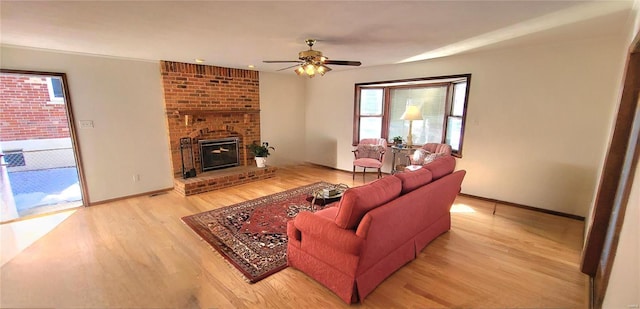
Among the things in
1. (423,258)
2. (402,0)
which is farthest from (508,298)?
(402,0)

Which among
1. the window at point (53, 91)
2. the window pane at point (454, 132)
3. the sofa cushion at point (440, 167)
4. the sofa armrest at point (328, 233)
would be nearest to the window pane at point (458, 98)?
the window pane at point (454, 132)

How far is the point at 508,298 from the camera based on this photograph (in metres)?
2.05

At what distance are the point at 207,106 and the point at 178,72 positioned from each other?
77 cm

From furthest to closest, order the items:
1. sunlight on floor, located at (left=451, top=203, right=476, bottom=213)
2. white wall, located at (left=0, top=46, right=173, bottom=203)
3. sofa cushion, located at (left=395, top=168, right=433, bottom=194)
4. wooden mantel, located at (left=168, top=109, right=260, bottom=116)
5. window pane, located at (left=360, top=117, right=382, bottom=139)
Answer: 1. window pane, located at (left=360, top=117, right=382, bottom=139)
2. wooden mantel, located at (left=168, top=109, right=260, bottom=116)
3. sunlight on floor, located at (left=451, top=203, right=476, bottom=213)
4. white wall, located at (left=0, top=46, right=173, bottom=203)
5. sofa cushion, located at (left=395, top=168, right=433, bottom=194)

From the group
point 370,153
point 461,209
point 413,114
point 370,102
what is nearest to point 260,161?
point 370,153

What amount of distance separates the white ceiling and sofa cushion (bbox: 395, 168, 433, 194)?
4.78 ft

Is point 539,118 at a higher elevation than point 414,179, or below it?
higher

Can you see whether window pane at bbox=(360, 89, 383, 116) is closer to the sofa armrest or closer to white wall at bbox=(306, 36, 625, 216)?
white wall at bbox=(306, 36, 625, 216)

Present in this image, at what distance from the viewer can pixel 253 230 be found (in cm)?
314

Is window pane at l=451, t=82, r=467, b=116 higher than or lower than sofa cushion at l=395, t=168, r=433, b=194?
higher

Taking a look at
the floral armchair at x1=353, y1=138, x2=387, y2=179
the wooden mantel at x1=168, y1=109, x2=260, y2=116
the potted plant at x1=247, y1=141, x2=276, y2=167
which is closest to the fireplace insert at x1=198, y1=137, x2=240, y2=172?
the potted plant at x1=247, y1=141, x2=276, y2=167

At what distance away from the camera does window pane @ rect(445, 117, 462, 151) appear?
4.53 metres

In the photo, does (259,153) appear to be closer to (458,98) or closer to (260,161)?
(260,161)

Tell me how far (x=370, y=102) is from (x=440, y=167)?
3.21 m
